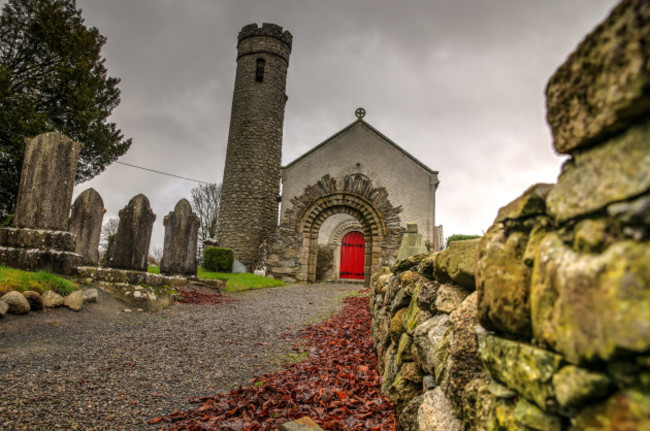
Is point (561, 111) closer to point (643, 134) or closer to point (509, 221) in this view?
point (643, 134)

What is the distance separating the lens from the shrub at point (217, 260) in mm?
14406

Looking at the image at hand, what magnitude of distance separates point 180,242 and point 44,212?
12.1ft

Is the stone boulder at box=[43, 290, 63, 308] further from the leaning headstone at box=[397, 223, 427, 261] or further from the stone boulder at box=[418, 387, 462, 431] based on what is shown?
the stone boulder at box=[418, 387, 462, 431]

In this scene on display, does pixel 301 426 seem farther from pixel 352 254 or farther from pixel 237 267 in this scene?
pixel 352 254

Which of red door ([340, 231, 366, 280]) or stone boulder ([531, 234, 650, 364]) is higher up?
red door ([340, 231, 366, 280])

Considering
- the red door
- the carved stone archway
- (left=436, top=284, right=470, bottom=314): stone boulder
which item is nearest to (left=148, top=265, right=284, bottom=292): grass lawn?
the carved stone archway

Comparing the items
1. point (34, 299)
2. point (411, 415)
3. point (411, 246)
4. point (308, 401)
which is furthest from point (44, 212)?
point (411, 415)

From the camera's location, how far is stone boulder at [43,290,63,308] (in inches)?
228

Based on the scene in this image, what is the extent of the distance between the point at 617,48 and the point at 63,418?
3.96 metres

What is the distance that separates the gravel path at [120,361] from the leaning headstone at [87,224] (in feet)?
9.90

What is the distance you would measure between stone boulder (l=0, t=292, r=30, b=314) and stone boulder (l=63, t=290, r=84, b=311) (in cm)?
70

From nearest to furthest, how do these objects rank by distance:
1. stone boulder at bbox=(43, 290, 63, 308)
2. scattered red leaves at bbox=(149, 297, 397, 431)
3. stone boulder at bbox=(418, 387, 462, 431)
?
stone boulder at bbox=(418, 387, 462, 431)
scattered red leaves at bbox=(149, 297, 397, 431)
stone boulder at bbox=(43, 290, 63, 308)

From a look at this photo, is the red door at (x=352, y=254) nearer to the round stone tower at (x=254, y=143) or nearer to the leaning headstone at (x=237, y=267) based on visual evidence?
the round stone tower at (x=254, y=143)

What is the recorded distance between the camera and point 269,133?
18.1m
